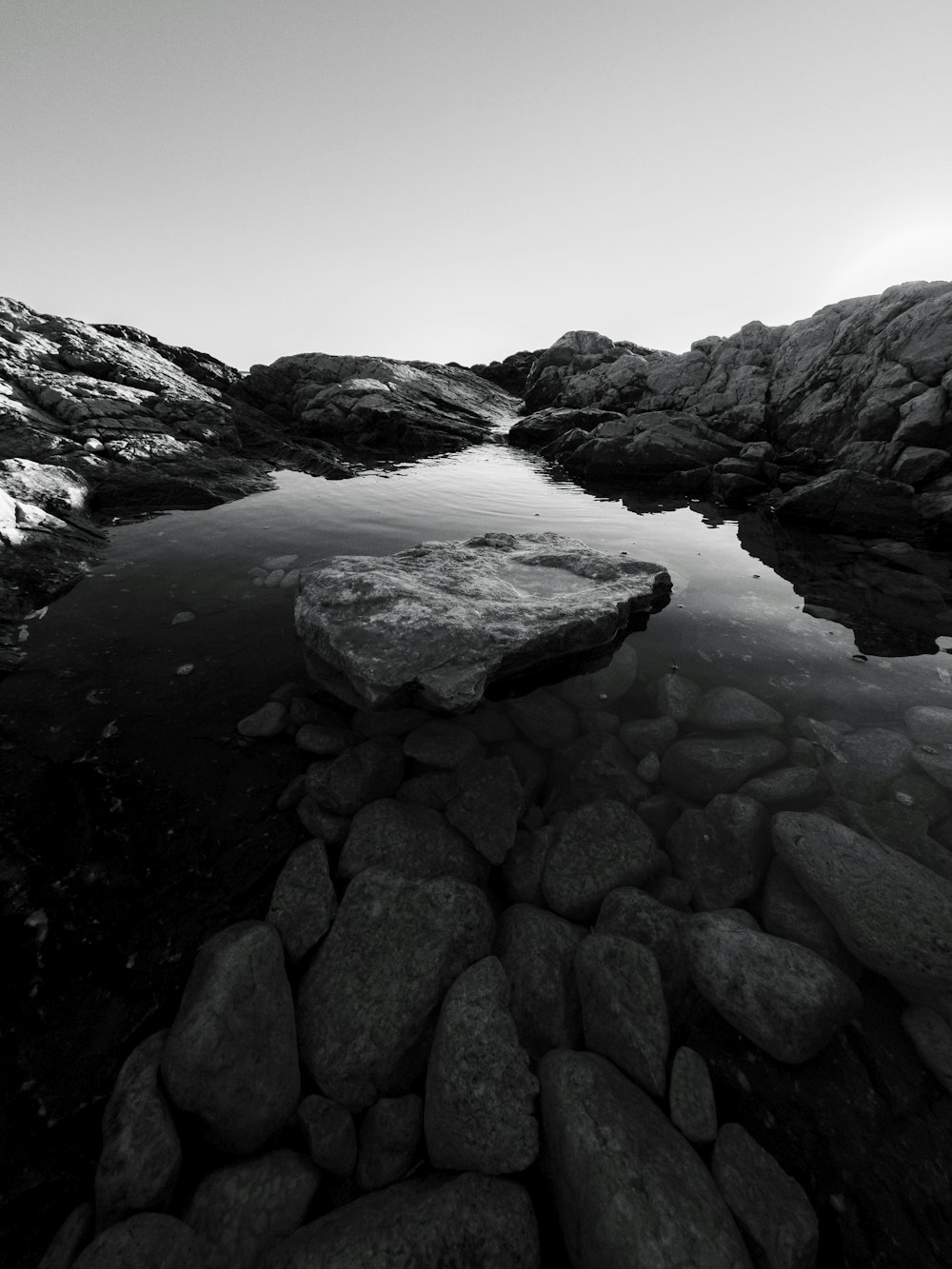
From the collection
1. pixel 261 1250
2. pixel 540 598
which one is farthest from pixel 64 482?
pixel 261 1250

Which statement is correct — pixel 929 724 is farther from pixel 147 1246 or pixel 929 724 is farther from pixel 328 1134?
pixel 147 1246

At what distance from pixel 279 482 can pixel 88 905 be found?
16.1 m

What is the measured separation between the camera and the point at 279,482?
16891 millimetres

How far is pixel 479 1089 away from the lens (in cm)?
265

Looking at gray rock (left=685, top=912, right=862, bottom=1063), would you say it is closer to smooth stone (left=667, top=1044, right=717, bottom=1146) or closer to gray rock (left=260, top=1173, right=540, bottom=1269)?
smooth stone (left=667, top=1044, right=717, bottom=1146)

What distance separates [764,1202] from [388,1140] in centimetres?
199

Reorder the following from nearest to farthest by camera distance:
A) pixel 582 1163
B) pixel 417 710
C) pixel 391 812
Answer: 1. pixel 582 1163
2. pixel 391 812
3. pixel 417 710

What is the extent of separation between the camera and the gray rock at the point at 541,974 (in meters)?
3.03

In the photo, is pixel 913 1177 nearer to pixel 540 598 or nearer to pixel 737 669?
pixel 737 669

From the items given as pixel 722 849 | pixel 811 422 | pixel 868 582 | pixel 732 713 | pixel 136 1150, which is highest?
pixel 811 422

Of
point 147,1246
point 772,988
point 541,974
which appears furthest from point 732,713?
point 147,1246

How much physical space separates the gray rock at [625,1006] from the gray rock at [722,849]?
897 millimetres

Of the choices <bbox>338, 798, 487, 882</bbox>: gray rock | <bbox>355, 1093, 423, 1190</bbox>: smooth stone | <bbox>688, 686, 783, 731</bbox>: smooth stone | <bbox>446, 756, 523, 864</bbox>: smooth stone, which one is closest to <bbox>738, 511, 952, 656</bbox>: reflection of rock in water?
<bbox>688, 686, 783, 731</bbox>: smooth stone

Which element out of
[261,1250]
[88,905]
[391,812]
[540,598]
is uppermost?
[540,598]
